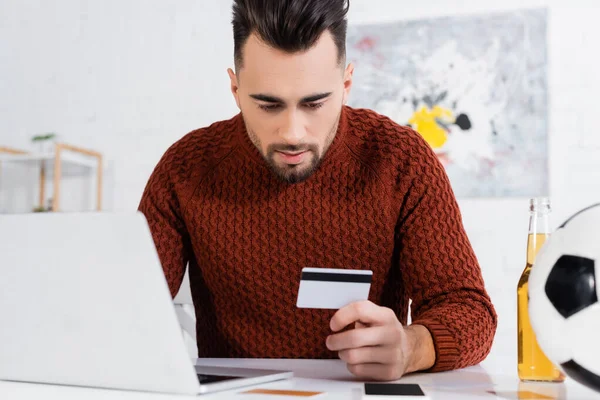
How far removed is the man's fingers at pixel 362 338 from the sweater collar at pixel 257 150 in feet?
1.66

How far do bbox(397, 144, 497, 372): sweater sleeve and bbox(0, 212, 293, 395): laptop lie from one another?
0.40 m

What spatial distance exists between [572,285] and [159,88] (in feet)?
9.08

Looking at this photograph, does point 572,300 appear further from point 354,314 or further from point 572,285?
point 354,314

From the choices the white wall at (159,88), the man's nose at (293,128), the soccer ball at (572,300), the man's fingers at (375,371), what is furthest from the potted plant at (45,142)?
the soccer ball at (572,300)

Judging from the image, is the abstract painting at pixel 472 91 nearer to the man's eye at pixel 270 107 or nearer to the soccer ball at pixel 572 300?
the man's eye at pixel 270 107

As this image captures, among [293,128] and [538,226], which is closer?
[538,226]

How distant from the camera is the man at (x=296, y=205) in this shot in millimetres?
1119

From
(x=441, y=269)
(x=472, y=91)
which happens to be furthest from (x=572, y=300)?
(x=472, y=91)

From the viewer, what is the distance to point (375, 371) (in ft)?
2.69

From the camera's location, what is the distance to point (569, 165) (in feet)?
8.66

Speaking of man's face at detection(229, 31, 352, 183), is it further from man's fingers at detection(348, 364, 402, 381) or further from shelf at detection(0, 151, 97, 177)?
shelf at detection(0, 151, 97, 177)

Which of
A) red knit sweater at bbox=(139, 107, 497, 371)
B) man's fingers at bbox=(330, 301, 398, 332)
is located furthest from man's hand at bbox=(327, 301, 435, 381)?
red knit sweater at bbox=(139, 107, 497, 371)

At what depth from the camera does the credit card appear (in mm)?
775

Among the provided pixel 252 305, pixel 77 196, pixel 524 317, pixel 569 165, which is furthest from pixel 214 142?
→ pixel 77 196
